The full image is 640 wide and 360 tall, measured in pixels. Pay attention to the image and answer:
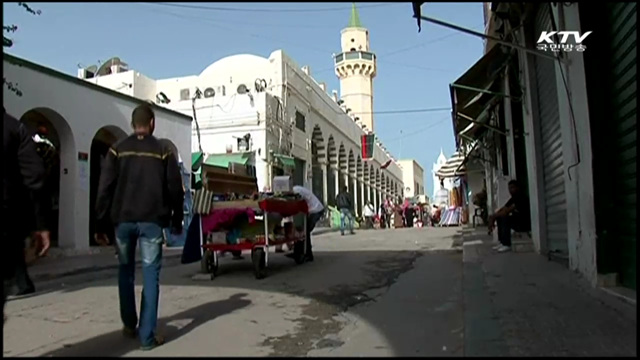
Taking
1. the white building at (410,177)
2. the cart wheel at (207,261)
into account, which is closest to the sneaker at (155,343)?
the cart wheel at (207,261)

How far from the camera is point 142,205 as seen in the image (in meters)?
4.15

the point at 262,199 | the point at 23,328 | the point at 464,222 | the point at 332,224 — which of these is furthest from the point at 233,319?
the point at 464,222

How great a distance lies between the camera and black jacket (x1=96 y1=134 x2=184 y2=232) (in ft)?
13.6

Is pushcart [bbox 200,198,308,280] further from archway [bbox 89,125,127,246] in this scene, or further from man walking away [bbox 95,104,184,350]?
archway [bbox 89,125,127,246]

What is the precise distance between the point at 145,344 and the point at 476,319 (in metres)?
2.57

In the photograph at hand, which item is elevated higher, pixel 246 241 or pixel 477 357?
pixel 246 241

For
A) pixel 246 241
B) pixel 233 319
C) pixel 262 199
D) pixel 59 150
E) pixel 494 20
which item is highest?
pixel 494 20

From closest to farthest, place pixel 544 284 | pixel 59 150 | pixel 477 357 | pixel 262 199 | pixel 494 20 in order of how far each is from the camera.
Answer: pixel 477 357 < pixel 544 284 < pixel 262 199 < pixel 494 20 < pixel 59 150

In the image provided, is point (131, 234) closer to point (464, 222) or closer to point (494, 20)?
point (494, 20)

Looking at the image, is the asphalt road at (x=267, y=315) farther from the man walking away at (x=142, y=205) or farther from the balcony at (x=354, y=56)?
the balcony at (x=354, y=56)

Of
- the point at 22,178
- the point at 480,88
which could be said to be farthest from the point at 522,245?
the point at 22,178

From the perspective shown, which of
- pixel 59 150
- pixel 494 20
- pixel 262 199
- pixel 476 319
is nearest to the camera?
pixel 476 319

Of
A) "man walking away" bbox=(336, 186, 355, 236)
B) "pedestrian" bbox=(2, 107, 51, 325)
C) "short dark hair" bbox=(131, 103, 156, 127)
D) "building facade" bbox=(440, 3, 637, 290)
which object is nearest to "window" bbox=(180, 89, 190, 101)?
"man walking away" bbox=(336, 186, 355, 236)

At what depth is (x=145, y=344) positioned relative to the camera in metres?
4.07
